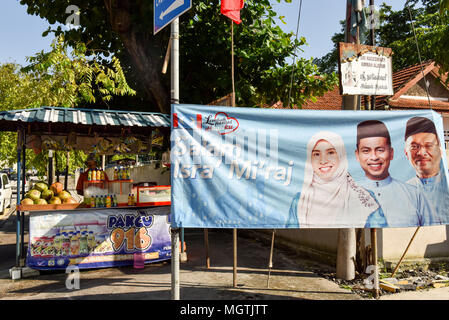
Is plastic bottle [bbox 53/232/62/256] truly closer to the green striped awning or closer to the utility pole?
the green striped awning

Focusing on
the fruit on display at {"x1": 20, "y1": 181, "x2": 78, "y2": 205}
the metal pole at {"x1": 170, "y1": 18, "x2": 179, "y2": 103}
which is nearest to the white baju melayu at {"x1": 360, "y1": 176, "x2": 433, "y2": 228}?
the metal pole at {"x1": 170, "y1": 18, "x2": 179, "y2": 103}

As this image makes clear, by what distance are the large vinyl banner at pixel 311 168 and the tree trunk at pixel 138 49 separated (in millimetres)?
5406

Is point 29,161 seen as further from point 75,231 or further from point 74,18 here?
point 75,231

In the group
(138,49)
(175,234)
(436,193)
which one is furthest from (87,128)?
(436,193)

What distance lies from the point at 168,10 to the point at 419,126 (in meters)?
4.09

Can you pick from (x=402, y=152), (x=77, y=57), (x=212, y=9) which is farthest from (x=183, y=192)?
(x=77, y=57)

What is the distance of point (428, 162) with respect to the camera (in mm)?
5152

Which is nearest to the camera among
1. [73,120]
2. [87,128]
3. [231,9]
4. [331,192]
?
[331,192]

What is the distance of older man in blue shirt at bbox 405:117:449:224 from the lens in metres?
5.08

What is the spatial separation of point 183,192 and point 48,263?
434cm

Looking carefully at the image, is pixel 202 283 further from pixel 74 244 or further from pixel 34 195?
pixel 34 195

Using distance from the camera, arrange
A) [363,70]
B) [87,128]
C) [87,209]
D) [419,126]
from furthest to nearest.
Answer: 1. [87,128]
2. [87,209]
3. [363,70]
4. [419,126]

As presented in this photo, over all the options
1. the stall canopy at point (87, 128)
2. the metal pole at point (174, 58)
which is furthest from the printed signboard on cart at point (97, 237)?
the metal pole at point (174, 58)

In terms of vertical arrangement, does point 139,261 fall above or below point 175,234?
below
